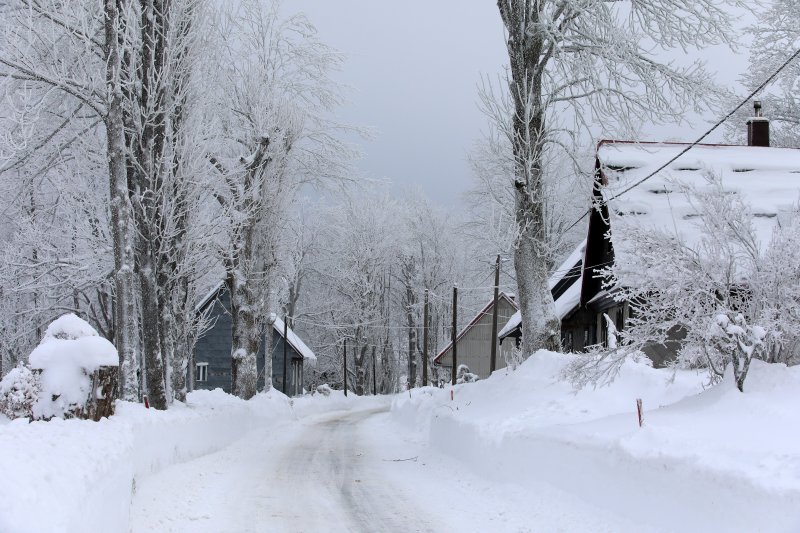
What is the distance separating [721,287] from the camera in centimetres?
873

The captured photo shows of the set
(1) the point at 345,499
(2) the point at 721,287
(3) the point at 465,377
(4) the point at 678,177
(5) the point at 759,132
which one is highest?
(5) the point at 759,132

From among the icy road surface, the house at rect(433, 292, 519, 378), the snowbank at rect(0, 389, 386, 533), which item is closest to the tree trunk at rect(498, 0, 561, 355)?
the icy road surface

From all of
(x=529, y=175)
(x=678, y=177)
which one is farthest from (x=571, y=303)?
(x=529, y=175)

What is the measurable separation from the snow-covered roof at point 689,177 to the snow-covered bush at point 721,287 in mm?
6580

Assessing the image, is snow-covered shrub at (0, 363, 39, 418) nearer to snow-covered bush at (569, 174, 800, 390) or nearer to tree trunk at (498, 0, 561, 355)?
snow-covered bush at (569, 174, 800, 390)

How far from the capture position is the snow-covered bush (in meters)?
8.15

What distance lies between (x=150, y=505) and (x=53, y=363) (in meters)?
2.06

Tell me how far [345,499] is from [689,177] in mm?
11249

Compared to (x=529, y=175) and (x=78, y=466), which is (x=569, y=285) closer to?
(x=529, y=175)

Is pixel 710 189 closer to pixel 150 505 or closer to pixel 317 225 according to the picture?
pixel 150 505

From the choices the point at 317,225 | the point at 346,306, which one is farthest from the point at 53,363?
the point at 317,225

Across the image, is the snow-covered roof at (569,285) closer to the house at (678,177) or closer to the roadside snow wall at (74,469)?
the house at (678,177)

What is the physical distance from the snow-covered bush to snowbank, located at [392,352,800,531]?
435mm

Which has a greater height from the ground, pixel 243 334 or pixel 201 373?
pixel 243 334
